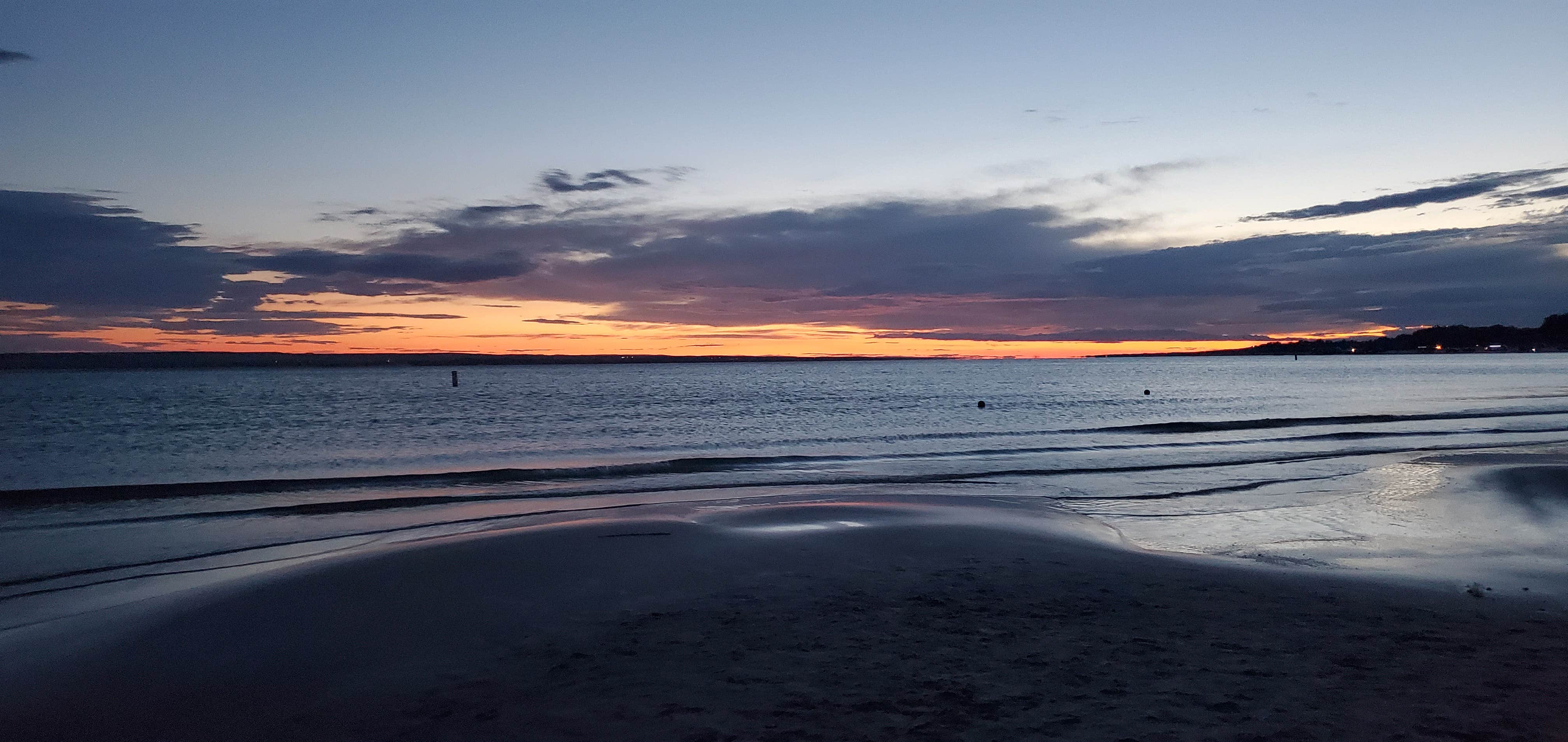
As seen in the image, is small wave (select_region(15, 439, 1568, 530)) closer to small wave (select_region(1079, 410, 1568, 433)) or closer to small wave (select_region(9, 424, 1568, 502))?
small wave (select_region(9, 424, 1568, 502))

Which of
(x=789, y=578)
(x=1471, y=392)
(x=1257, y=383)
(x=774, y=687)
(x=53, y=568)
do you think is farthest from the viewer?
(x=1257, y=383)

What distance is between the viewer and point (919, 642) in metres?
6.70

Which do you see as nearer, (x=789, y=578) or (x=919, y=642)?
(x=919, y=642)

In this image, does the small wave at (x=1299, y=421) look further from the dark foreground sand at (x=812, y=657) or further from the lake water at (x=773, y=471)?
the dark foreground sand at (x=812, y=657)

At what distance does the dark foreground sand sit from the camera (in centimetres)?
513

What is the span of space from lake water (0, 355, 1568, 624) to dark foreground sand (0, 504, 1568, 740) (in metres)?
2.48

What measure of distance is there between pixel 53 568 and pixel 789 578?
9.81 meters

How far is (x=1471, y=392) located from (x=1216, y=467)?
47.7 meters

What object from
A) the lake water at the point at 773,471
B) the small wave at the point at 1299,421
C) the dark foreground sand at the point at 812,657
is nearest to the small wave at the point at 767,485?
the lake water at the point at 773,471

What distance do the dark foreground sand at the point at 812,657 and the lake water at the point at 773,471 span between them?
2480 millimetres

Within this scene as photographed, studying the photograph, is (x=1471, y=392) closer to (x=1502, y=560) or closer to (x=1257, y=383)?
(x=1257, y=383)

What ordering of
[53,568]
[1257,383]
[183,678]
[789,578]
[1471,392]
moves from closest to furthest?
[183,678], [789,578], [53,568], [1471,392], [1257,383]

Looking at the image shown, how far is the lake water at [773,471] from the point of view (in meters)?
11.8

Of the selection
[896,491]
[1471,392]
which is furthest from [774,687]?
[1471,392]
